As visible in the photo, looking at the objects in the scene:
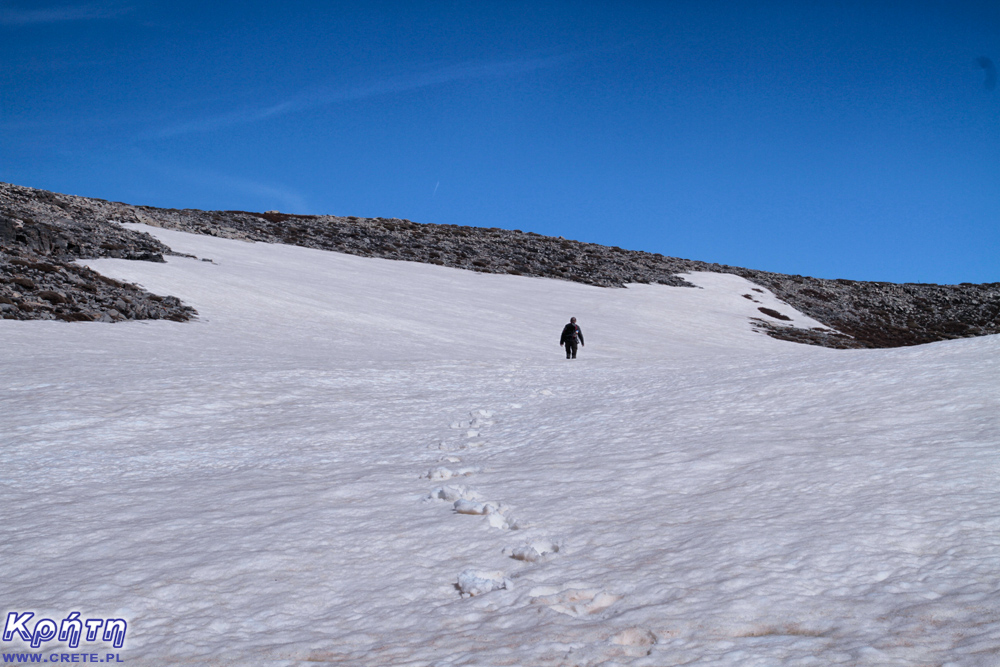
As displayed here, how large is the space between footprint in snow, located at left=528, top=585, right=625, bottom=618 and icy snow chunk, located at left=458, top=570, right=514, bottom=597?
11.2 inches

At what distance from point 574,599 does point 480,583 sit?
75 cm

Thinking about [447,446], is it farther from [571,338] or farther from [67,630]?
[571,338]

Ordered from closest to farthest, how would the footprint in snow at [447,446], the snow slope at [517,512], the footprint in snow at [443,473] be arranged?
the snow slope at [517,512] → the footprint in snow at [443,473] → the footprint in snow at [447,446]

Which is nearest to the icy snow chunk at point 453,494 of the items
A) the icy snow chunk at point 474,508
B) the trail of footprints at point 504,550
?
the trail of footprints at point 504,550

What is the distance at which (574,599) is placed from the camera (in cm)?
491

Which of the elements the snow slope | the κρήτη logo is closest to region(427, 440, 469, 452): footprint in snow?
the snow slope

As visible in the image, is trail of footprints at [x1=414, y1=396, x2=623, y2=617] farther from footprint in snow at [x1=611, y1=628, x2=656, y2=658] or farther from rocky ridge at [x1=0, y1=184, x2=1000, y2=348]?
rocky ridge at [x1=0, y1=184, x2=1000, y2=348]

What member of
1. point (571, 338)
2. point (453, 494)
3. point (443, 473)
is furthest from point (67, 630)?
point (571, 338)

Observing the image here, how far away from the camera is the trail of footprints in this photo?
487 centimetres

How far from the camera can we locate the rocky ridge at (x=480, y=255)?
3673 centimetres

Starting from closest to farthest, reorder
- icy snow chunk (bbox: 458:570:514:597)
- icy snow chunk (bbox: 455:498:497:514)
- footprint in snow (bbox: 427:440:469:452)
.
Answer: icy snow chunk (bbox: 458:570:514:597), icy snow chunk (bbox: 455:498:497:514), footprint in snow (bbox: 427:440:469:452)

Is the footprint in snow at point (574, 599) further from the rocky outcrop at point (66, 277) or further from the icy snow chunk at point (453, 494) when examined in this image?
the rocky outcrop at point (66, 277)

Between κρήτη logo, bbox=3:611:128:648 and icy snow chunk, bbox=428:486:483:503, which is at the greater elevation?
icy snow chunk, bbox=428:486:483:503

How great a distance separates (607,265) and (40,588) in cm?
7083
